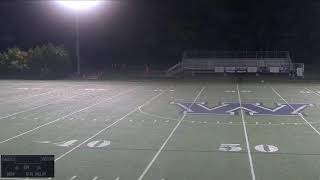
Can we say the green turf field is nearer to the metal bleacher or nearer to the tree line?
the metal bleacher

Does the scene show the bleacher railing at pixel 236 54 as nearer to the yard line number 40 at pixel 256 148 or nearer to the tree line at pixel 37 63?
the tree line at pixel 37 63

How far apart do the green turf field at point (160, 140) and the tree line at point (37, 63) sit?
30.3 metres

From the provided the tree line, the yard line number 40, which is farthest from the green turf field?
the tree line

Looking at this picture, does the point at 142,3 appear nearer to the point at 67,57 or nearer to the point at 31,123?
the point at 67,57

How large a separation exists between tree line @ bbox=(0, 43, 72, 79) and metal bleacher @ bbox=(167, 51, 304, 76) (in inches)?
459

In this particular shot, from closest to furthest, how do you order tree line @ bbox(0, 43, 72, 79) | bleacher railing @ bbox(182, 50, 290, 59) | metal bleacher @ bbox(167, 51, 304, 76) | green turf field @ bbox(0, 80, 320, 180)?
green turf field @ bbox(0, 80, 320, 180) → metal bleacher @ bbox(167, 51, 304, 76) → tree line @ bbox(0, 43, 72, 79) → bleacher railing @ bbox(182, 50, 290, 59)

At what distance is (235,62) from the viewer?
199 ft

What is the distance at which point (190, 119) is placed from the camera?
22.3m

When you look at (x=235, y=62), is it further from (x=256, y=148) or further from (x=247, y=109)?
(x=256, y=148)

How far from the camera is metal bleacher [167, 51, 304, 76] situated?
58.2m

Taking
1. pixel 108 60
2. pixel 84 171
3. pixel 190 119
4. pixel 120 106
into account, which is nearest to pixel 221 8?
pixel 108 60

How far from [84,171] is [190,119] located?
10.2 meters

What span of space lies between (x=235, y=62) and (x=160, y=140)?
44513 millimetres

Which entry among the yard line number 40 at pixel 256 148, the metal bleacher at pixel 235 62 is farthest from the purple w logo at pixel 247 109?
the metal bleacher at pixel 235 62
